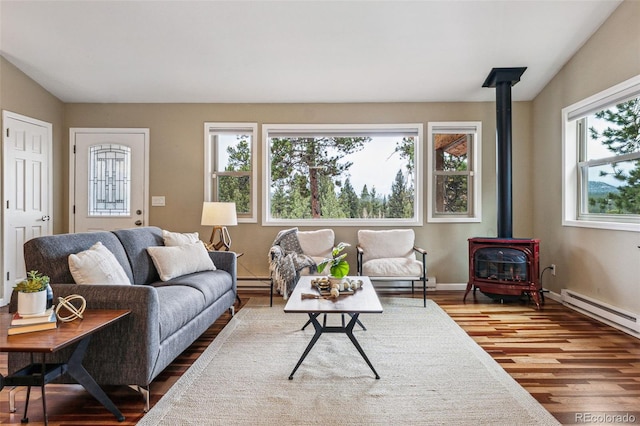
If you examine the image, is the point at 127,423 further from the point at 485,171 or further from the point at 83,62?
the point at 485,171

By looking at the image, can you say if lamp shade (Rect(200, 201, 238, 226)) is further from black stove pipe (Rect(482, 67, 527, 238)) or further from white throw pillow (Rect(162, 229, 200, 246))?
black stove pipe (Rect(482, 67, 527, 238))

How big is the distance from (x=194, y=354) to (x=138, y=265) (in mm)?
886

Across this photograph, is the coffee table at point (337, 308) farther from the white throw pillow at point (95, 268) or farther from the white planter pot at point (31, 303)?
the white planter pot at point (31, 303)

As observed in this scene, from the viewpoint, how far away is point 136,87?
488 cm

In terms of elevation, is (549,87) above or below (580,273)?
above

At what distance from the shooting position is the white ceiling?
3631mm

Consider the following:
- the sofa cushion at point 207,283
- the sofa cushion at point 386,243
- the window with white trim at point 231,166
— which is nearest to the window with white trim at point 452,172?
the sofa cushion at point 386,243

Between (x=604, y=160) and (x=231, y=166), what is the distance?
4.35 m

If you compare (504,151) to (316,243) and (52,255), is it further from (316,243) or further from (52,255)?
(52,255)

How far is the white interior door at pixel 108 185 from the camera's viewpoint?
5.19 meters

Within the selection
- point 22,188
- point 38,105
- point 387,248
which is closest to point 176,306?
point 387,248

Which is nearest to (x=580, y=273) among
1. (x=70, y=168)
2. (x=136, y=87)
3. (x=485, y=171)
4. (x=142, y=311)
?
(x=485, y=171)

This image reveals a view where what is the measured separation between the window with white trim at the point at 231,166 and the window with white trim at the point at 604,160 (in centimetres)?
386

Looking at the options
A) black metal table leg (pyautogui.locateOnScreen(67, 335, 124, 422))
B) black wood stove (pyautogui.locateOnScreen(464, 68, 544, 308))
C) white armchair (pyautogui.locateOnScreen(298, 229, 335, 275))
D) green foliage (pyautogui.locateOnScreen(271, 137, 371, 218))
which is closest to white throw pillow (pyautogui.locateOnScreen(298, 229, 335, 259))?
white armchair (pyautogui.locateOnScreen(298, 229, 335, 275))
